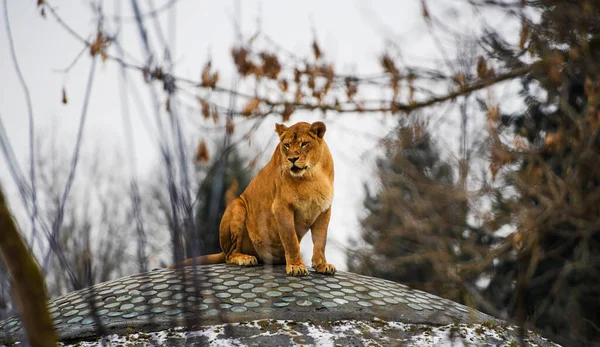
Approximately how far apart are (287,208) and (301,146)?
514mm

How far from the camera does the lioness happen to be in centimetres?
447

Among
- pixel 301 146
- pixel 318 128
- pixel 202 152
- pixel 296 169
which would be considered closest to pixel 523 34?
pixel 318 128

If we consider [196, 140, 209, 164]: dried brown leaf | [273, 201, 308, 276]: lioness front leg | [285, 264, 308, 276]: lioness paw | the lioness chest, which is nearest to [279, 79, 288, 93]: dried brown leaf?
the lioness chest

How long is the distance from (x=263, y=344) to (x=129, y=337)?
2.94ft

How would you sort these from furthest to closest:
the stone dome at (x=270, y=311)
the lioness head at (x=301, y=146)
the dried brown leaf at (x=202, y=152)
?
1. the lioness head at (x=301, y=146)
2. the stone dome at (x=270, y=311)
3. the dried brown leaf at (x=202, y=152)

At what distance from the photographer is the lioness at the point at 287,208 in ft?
14.7

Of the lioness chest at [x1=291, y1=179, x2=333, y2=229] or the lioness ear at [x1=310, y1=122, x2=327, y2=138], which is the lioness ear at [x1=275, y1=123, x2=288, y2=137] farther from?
the lioness chest at [x1=291, y1=179, x2=333, y2=229]

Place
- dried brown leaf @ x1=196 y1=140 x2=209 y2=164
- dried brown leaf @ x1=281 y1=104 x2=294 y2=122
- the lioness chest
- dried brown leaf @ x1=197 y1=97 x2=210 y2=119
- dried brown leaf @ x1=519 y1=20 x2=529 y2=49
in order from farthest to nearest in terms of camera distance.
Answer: the lioness chest
dried brown leaf @ x1=281 y1=104 x2=294 y2=122
dried brown leaf @ x1=519 y1=20 x2=529 y2=49
dried brown leaf @ x1=197 y1=97 x2=210 y2=119
dried brown leaf @ x1=196 y1=140 x2=209 y2=164

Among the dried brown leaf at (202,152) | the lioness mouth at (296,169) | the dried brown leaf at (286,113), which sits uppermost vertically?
the dried brown leaf at (286,113)

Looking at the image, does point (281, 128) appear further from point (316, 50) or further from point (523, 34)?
point (523, 34)

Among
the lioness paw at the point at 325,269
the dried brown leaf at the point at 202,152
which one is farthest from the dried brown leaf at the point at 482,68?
the dried brown leaf at the point at 202,152

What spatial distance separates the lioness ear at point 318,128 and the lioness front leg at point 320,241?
650 mm

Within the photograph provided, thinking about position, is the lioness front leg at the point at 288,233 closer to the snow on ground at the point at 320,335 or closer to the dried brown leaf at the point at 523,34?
the snow on ground at the point at 320,335

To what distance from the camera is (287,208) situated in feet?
15.0
